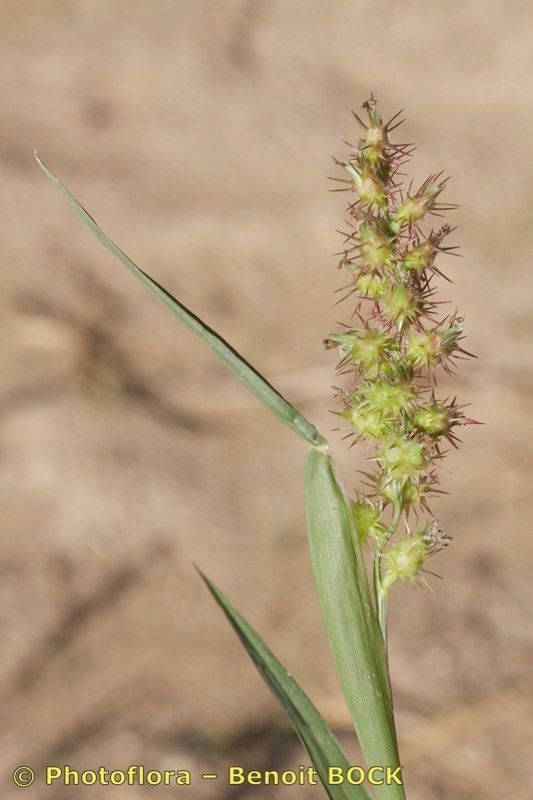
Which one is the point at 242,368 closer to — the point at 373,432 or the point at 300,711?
the point at 373,432

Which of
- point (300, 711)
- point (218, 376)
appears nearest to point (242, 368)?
point (300, 711)

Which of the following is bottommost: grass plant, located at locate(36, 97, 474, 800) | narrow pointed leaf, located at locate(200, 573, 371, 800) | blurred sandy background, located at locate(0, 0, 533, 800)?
narrow pointed leaf, located at locate(200, 573, 371, 800)

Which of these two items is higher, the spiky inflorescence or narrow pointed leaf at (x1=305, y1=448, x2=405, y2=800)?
the spiky inflorescence

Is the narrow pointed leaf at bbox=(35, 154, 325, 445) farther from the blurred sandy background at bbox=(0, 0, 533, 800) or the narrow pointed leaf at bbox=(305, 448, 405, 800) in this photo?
the blurred sandy background at bbox=(0, 0, 533, 800)

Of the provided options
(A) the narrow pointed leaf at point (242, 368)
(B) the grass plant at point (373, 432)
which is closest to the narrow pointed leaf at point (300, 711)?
(B) the grass plant at point (373, 432)

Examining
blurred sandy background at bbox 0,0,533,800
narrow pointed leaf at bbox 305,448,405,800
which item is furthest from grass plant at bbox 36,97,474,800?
blurred sandy background at bbox 0,0,533,800

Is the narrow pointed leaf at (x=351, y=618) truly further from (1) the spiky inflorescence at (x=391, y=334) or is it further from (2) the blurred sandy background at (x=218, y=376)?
(2) the blurred sandy background at (x=218, y=376)

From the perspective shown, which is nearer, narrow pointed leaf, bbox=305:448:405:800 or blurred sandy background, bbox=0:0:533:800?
narrow pointed leaf, bbox=305:448:405:800
